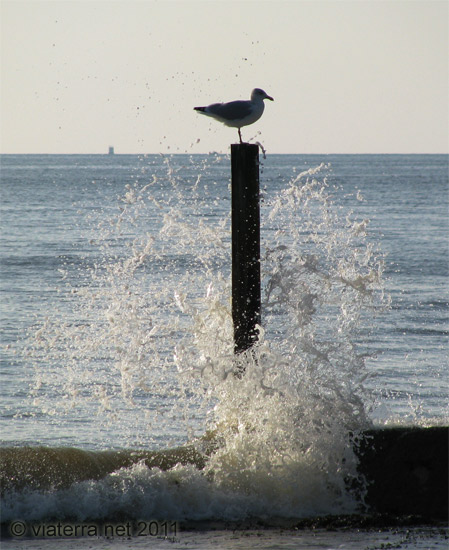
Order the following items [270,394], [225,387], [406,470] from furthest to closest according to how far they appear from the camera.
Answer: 1. [225,387]
2. [270,394]
3. [406,470]

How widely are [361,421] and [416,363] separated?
193 inches

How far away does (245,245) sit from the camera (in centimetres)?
807

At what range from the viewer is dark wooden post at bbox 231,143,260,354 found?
26.2 ft

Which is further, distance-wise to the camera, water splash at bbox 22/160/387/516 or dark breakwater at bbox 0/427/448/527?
water splash at bbox 22/160/387/516
